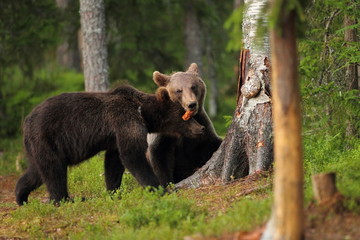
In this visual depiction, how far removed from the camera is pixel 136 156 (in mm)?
8625

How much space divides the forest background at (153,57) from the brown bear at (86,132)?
97cm

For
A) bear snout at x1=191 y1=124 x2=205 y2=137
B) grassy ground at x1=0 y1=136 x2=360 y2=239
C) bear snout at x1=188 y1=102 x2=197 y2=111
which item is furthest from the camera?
A: bear snout at x1=191 y1=124 x2=205 y2=137

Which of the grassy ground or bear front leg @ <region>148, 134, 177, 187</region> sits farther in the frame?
bear front leg @ <region>148, 134, 177, 187</region>

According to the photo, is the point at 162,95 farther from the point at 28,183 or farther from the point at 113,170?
the point at 28,183

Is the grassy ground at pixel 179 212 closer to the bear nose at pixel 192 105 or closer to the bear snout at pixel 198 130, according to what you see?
the bear snout at pixel 198 130

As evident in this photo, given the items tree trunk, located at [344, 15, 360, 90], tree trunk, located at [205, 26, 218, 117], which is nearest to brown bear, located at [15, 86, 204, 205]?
tree trunk, located at [344, 15, 360, 90]

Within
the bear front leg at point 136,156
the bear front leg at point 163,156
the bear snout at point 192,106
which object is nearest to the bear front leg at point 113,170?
the bear front leg at point 163,156

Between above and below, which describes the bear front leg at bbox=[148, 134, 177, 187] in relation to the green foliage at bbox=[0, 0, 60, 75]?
below

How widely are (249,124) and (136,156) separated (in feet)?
5.28

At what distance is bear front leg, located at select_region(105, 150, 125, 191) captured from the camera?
31.0ft

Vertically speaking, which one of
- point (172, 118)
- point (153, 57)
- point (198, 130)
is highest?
point (153, 57)

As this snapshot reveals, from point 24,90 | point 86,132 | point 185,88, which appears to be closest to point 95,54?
point 185,88

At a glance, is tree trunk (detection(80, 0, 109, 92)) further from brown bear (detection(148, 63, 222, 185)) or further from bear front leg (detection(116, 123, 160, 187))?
bear front leg (detection(116, 123, 160, 187))

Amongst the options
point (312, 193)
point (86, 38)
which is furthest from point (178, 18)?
point (312, 193)
